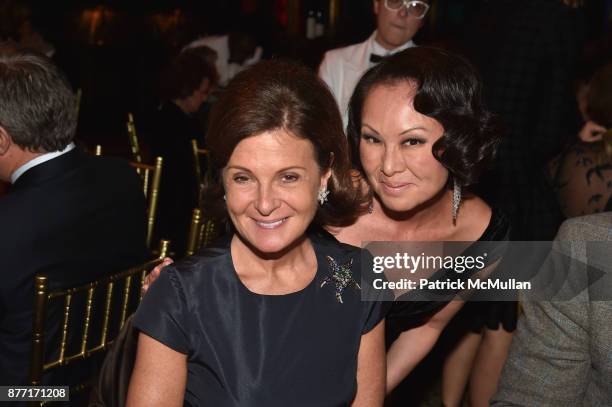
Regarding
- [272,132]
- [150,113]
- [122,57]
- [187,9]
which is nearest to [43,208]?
[272,132]

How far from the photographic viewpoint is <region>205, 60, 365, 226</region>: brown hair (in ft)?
5.07

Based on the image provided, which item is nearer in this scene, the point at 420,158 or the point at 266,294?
the point at 266,294

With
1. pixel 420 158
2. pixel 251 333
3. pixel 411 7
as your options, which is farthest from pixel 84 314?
pixel 411 7

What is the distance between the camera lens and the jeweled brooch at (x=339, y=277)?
1.77 meters

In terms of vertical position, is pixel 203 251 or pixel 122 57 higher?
pixel 122 57

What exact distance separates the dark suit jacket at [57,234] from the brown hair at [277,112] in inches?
20.7

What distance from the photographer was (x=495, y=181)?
9.24 feet

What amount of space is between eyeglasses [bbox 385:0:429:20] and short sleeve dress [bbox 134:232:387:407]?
1.66m

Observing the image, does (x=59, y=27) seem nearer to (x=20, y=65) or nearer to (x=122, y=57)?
(x=122, y=57)

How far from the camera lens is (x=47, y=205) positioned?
2.00 meters

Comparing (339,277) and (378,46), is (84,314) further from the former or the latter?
(378,46)

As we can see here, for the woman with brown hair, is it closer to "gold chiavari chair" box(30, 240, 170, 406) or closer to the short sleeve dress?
the short sleeve dress

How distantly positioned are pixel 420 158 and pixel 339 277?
15.1 inches

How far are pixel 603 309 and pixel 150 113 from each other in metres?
3.18
